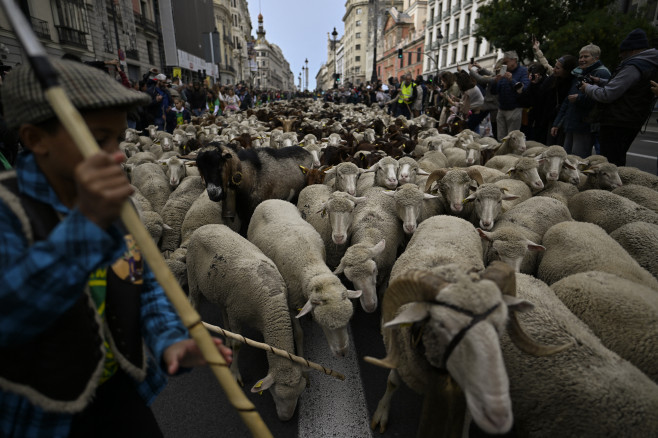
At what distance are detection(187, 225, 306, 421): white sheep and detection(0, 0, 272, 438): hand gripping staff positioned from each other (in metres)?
1.38

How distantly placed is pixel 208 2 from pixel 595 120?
4221cm

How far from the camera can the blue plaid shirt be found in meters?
0.68

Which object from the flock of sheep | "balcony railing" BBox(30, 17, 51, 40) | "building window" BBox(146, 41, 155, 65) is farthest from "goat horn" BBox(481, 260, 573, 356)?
"building window" BBox(146, 41, 155, 65)

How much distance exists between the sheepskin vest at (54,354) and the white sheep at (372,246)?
79.5 inches

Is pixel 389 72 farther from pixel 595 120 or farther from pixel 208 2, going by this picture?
pixel 595 120

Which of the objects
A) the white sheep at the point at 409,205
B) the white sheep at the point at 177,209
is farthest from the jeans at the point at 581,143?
the white sheep at the point at 177,209

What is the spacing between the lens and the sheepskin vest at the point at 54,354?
825mm

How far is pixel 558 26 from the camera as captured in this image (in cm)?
1772

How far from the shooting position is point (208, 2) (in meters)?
36.4

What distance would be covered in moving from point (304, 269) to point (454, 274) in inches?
61.3

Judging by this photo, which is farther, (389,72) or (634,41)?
(389,72)

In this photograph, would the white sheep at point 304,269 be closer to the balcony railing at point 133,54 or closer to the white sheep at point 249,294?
the white sheep at point 249,294

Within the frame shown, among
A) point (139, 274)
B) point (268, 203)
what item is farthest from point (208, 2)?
point (139, 274)

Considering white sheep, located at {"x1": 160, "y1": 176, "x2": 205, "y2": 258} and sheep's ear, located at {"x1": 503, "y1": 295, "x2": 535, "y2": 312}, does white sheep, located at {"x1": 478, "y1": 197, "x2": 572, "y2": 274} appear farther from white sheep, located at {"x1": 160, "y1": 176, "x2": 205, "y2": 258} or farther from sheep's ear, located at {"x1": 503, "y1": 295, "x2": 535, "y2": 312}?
white sheep, located at {"x1": 160, "y1": 176, "x2": 205, "y2": 258}
